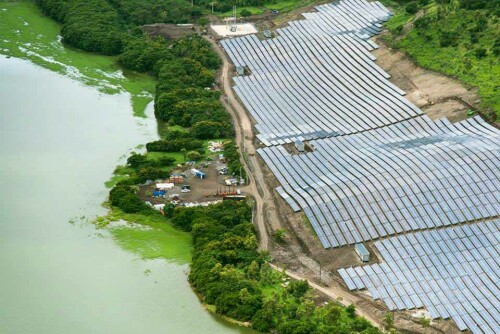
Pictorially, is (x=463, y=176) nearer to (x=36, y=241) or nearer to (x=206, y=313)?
(x=206, y=313)

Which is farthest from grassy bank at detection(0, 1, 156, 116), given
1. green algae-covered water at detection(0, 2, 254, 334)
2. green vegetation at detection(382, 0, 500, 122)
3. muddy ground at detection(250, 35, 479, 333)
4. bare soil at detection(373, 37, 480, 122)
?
green vegetation at detection(382, 0, 500, 122)

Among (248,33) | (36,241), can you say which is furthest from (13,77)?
(36,241)

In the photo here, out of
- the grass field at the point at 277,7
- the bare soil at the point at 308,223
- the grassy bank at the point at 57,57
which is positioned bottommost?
the grassy bank at the point at 57,57

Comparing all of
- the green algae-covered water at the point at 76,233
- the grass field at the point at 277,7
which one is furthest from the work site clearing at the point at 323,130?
the green algae-covered water at the point at 76,233

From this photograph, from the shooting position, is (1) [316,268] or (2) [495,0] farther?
(2) [495,0]

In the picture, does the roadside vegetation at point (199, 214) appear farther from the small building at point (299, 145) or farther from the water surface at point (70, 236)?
the small building at point (299, 145)

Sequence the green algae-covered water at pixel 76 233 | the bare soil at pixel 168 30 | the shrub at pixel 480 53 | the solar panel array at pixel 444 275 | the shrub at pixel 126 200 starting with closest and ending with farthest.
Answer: the solar panel array at pixel 444 275 < the green algae-covered water at pixel 76 233 < the shrub at pixel 126 200 < the shrub at pixel 480 53 < the bare soil at pixel 168 30

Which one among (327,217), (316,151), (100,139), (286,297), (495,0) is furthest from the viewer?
(495,0)
